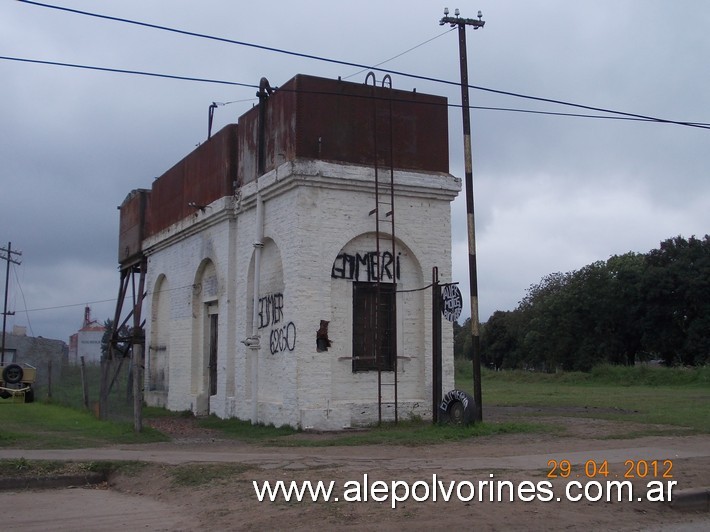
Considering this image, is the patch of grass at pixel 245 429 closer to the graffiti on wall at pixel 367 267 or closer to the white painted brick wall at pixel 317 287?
the white painted brick wall at pixel 317 287

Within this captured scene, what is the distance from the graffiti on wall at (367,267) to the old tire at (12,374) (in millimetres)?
20011

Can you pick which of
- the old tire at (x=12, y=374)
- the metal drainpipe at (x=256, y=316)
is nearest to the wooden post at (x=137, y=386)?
the metal drainpipe at (x=256, y=316)

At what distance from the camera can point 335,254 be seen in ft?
62.0

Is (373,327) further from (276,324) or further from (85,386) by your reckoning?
(85,386)

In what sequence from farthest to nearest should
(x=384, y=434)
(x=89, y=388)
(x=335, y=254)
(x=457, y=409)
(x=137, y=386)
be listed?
1. (x=89, y=388)
2. (x=335, y=254)
3. (x=137, y=386)
4. (x=457, y=409)
5. (x=384, y=434)

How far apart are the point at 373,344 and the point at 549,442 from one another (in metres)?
5.20

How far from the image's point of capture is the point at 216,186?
23562mm

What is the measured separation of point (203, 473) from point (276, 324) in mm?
8350

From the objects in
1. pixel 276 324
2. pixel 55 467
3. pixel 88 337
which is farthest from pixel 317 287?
pixel 88 337

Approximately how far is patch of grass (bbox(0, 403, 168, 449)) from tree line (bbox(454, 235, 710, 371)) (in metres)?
42.5

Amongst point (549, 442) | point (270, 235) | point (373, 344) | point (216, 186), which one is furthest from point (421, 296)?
point (216, 186)

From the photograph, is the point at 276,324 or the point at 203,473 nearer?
the point at 203,473

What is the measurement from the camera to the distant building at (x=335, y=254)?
18625 mm

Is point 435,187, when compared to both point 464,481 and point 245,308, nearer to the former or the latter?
point 245,308
